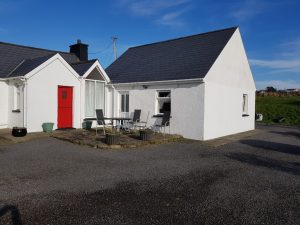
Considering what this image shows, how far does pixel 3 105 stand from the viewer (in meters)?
15.5

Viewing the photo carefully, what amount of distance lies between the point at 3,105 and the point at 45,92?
2.83 meters

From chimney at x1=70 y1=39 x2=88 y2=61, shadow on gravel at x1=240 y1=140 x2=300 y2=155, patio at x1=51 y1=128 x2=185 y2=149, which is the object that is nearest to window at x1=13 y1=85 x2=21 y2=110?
patio at x1=51 y1=128 x2=185 y2=149

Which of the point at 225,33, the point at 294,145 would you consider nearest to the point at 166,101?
the point at 225,33

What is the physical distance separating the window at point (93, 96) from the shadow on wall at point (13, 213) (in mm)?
12007

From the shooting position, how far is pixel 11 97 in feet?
50.5

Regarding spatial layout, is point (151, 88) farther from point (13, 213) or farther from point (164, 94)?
point (13, 213)

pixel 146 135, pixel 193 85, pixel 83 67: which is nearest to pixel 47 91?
pixel 83 67

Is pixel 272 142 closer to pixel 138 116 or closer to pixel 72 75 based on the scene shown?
pixel 138 116

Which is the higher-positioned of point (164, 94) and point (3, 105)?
point (164, 94)

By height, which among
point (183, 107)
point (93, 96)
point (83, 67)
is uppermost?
point (83, 67)

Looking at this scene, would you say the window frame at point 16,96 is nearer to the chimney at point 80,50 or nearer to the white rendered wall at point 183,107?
the white rendered wall at point 183,107

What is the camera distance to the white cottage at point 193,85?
14.0 meters

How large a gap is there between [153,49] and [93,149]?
1123cm

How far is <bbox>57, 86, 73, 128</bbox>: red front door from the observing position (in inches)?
609
